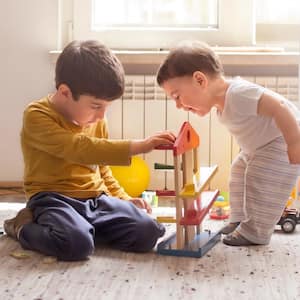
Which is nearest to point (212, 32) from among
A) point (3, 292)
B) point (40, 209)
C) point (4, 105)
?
point (4, 105)

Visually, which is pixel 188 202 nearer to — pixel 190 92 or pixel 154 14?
pixel 190 92

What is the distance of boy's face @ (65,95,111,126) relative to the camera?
1608mm

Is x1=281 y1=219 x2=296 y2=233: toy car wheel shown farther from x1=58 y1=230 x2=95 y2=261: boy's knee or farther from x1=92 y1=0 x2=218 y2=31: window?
x1=92 y1=0 x2=218 y2=31: window

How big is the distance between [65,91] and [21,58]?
0.85m

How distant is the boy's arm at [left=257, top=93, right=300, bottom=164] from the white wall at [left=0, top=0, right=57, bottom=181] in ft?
3.52

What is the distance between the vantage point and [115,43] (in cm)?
250

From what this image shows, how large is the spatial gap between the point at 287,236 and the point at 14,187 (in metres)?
1.11

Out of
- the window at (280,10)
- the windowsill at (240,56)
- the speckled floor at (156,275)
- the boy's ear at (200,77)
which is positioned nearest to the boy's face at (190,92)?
the boy's ear at (200,77)

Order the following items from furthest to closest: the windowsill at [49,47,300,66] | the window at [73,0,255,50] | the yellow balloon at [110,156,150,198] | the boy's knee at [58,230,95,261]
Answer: the window at [73,0,255,50] < the windowsill at [49,47,300,66] < the yellow balloon at [110,156,150,198] < the boy's knee at [58,230,95,261]

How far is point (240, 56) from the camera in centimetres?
234

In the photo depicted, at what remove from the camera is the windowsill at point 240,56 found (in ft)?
7.68

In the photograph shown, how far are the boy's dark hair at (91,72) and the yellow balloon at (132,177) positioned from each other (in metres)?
0.66

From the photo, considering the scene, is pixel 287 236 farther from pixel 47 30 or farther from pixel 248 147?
pixel 47 30

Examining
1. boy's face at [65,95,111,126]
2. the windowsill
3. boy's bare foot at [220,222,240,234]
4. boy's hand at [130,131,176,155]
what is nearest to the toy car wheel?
boy's bare foot at [220,222,240,234]
